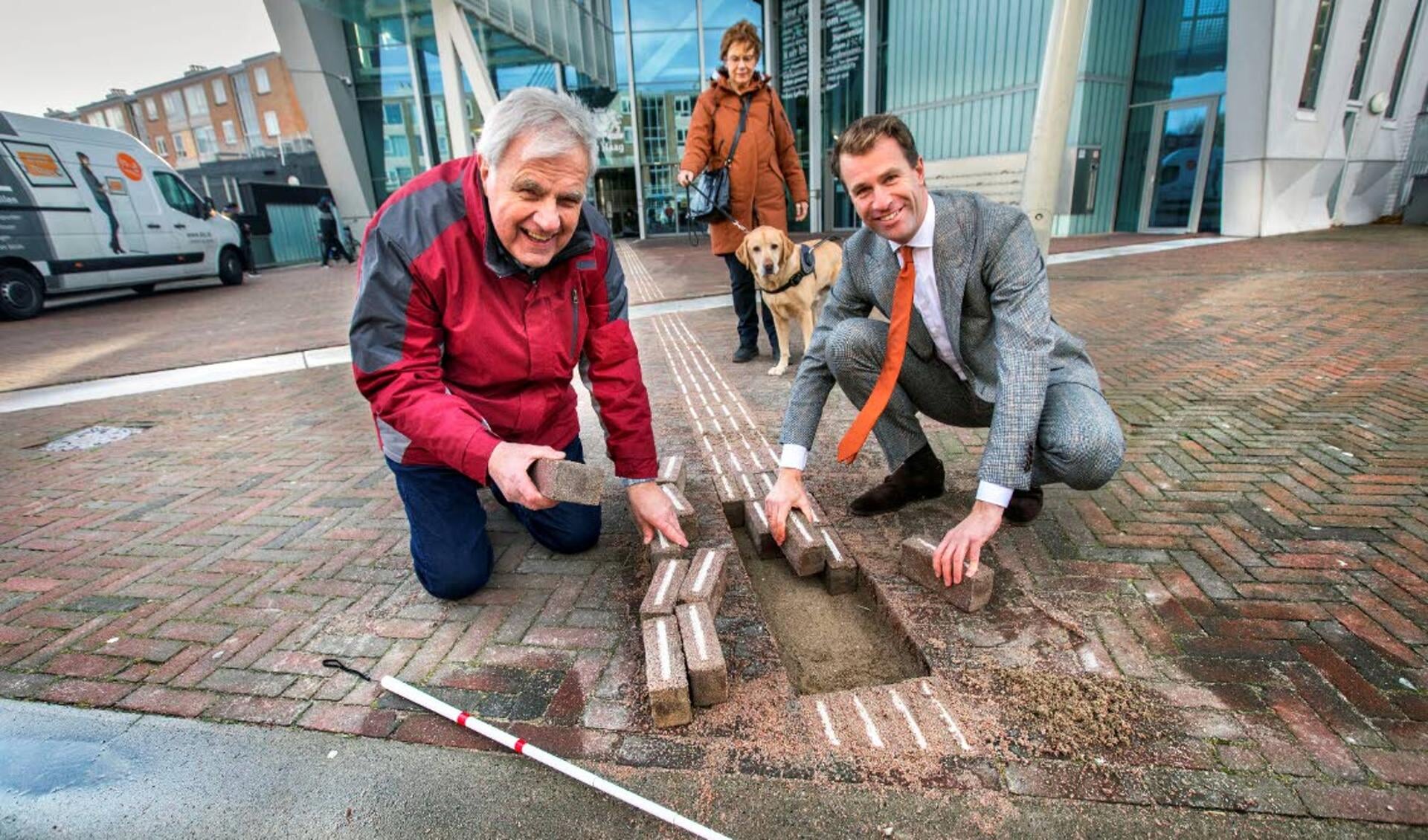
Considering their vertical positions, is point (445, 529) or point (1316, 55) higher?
point (1316, 55)

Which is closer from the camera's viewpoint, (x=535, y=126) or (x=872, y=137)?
(x=535, y=126)

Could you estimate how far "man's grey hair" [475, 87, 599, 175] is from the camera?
1934 mm

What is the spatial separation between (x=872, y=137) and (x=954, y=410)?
1.19 metres

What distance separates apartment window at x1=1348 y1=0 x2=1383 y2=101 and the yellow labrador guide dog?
1521 centimetres

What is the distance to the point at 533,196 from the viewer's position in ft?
6.55

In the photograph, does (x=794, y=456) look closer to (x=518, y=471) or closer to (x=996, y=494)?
(x=996, y=494)

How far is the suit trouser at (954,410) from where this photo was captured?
230 centimetres

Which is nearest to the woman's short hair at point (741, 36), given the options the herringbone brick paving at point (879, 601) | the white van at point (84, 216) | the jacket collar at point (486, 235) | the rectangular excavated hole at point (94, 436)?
the herringbone brick paving at point (879, 601)

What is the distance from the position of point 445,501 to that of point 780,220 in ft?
13.4

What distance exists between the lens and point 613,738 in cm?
179

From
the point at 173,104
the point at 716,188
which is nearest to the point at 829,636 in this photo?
the point at 716,188

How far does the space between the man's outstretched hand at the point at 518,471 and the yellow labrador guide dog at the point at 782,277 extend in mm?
3471

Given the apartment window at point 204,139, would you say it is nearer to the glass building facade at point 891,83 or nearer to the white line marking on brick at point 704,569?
the glass building facade at point 891,83

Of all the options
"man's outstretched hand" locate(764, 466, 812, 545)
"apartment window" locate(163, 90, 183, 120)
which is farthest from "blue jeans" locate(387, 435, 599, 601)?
"apartment window" locate(163, 90, 183, 120)
